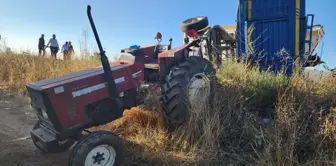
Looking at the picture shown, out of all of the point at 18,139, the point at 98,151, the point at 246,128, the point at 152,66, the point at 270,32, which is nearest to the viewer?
the point at 98,151

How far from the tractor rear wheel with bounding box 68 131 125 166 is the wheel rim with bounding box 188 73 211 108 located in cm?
127

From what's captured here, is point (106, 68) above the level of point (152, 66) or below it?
above

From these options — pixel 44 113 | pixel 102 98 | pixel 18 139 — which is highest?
pixel 102 98

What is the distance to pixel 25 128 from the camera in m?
6.43

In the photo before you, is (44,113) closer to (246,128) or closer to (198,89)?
(198,89)

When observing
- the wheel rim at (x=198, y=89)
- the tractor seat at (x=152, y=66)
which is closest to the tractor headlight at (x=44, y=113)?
the wheel rim at (x=198, y=89)

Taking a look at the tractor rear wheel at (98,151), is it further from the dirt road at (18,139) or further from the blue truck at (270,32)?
the blue truck at (270,32)

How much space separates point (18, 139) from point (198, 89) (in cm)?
319

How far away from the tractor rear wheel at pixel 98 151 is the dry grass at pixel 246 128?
0.36m

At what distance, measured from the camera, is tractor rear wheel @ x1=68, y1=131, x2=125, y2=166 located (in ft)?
Answer: 12.1

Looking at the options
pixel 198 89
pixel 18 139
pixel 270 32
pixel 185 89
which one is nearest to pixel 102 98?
pixel 185 89

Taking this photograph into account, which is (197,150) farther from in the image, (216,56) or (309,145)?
(216,56)

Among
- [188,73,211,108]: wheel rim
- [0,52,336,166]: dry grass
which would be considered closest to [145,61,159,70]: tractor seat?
[0,52,336,166]: dry grass

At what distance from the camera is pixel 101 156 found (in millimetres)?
3934
